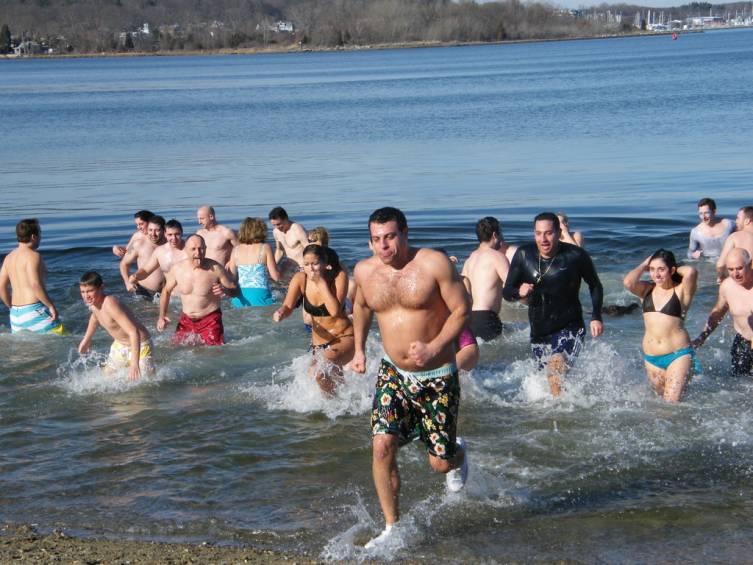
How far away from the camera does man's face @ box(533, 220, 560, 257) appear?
8.10 m

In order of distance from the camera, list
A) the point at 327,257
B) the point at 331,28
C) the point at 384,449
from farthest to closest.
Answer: the point at 331,28
the point at 327,257
the point at 384,449

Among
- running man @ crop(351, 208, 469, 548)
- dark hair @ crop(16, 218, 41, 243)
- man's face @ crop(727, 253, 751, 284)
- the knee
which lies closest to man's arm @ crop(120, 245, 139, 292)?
dark hair @ crop(16, 218, 41, 243)

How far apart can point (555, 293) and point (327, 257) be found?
1909 mm

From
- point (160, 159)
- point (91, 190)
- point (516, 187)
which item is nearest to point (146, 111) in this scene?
point (160, 159)

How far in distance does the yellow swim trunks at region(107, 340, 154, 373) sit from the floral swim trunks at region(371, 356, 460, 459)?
422 cm

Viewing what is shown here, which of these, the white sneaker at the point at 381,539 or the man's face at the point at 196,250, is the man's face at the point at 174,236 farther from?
the white sneaker at the point at 381,539

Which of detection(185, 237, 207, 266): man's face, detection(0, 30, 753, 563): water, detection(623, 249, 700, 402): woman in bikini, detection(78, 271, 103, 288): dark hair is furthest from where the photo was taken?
detection(185, 237, 207, 266): man's face

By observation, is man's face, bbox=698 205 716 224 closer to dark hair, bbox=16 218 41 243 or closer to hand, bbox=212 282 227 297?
hand, bbox=212 282 227 297

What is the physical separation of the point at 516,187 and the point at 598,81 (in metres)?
41.3

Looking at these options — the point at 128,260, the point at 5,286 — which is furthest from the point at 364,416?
the point at 128,260

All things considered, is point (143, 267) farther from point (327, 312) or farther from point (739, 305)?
point (739, 305)

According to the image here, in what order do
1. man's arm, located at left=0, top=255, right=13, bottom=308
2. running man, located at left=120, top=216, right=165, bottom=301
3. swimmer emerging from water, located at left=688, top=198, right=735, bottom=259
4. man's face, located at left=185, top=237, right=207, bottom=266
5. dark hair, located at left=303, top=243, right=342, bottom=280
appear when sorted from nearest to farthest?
dark hair, located at left=303, top=243, right=342, bottom=280 → man's face, located at left=185, top=237, right=207, bottom=266 → man's arm, located at left=0, top=255, right=13, bottom=308 → running man, located at left=120, top=216, right=165, bottom=301 → swimmer emerging from water, located at left=688, top=198, right=735, bottom=259

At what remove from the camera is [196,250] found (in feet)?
35.0

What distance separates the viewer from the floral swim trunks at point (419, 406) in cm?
590
